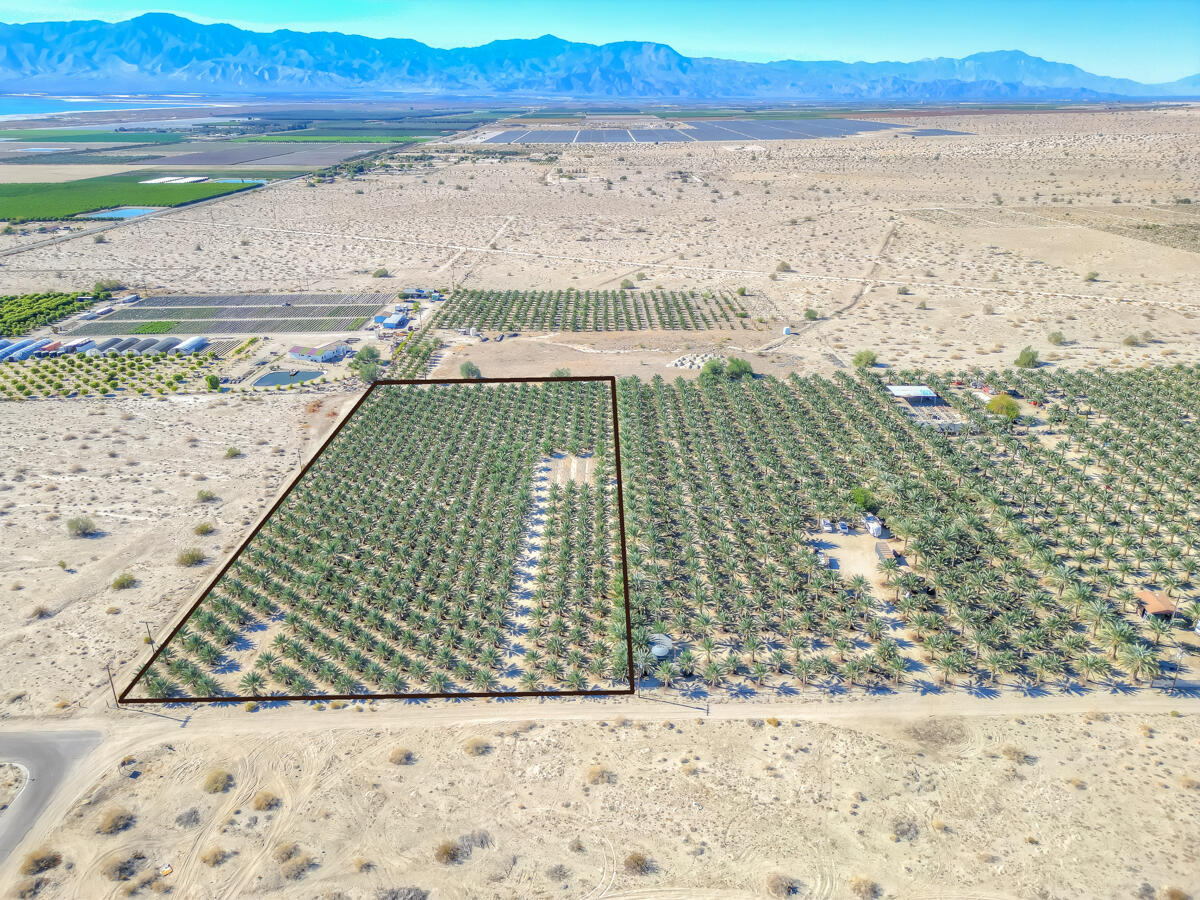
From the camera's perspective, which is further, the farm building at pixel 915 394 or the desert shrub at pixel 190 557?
the farm building at pixel 915 394

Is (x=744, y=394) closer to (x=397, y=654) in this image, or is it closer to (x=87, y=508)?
(x=397, y=654)

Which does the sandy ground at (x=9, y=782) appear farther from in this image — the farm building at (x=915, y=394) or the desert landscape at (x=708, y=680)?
the farm building at (x=915, y=394)

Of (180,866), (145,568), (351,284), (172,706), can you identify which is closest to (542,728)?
(180,866)

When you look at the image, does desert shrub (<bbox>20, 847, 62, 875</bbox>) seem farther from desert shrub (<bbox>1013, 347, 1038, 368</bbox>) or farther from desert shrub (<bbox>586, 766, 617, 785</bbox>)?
desert shrub (<bbox>1013, 347, 1038, 368</bbox>)

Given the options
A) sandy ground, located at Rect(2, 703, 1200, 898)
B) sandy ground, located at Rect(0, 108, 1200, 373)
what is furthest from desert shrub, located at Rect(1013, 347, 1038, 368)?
sandy ground, located at Rect(2, 703, 1200, 898)

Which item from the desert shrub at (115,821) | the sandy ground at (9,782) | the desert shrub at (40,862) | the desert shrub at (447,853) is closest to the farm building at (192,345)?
the sandy ground at (9,782)

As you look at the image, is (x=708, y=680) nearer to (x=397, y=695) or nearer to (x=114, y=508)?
(x=397, y=695)
